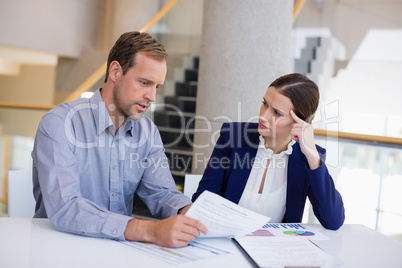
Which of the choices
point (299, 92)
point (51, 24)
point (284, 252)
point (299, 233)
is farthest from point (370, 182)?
point (51, 24)

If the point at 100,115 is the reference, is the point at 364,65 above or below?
above

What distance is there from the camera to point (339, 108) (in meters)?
7.32

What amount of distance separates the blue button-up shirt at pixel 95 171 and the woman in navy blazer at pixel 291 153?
0.95 feet

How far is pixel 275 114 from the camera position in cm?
183

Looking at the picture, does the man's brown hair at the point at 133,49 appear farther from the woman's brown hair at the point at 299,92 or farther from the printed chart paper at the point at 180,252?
the printed chart paper at the point at 180,252

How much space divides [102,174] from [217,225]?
0.56 metres

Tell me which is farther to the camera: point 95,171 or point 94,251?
point 95,171

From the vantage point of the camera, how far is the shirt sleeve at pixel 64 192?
1228 mm

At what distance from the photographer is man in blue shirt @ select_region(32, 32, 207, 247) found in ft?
4.57

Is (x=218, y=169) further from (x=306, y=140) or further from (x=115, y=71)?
(x=115, y=71)

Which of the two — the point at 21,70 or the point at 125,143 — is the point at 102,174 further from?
the point at 21,70

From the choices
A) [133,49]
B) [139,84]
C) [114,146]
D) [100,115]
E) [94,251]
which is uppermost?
[133,49]

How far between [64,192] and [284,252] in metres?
0.69

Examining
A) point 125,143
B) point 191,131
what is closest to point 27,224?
point 125,143
